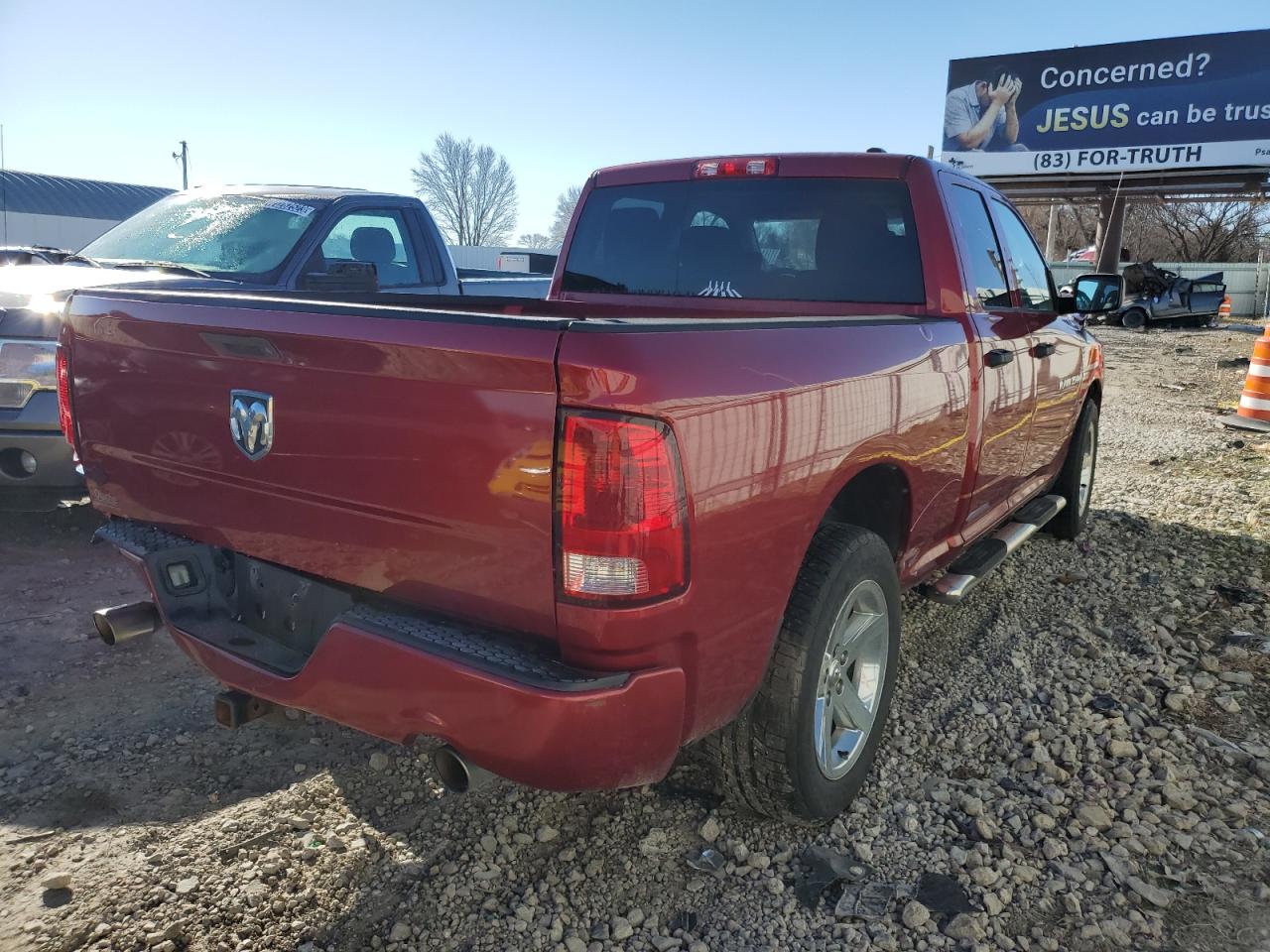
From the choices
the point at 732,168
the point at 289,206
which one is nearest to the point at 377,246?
the point at 289,206

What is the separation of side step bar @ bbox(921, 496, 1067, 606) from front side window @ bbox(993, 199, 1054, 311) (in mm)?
1022

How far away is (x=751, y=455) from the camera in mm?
2146

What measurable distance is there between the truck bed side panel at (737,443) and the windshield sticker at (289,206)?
4113 mm

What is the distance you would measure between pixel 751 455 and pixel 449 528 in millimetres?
689

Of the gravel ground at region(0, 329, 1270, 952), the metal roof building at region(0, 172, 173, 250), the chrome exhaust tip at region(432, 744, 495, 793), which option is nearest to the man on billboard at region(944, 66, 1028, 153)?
the metal roof building at region(0, 172, 173, 250)

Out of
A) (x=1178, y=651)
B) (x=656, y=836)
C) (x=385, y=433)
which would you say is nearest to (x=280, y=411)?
(x=385, y=433)

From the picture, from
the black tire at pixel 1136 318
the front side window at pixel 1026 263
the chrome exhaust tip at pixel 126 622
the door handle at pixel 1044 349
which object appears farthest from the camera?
the black tire at pixel 1136 318

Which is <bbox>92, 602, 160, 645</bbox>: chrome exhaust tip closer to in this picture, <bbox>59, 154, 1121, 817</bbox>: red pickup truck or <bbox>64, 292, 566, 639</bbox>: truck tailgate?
<bbox>59, 154, 1121, 817</bbox>: red pickup truck

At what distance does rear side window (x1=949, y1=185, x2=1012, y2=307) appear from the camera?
3.72 m

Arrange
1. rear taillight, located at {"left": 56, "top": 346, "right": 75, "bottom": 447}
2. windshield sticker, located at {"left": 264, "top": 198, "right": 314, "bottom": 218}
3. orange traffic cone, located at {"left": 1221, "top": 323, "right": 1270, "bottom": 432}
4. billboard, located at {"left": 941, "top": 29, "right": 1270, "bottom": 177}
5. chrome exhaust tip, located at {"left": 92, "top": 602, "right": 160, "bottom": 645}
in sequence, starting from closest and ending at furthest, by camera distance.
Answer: chrome exhaust tip, located at {"left": 92, "top": 602, "right": 160, "bottom": 645} → rear taillight, located at {"left": 56, "top": 346, "right": 75, "bottom": 447} → windshield sticker, located at {"left": 264, "top": 198, "right": 314, "bottom": 218} → orange traffic cone, located at {"left": 1221, "top": 323, "right": 1270, "bottom": 432} → billboard, located at {"left": 941, "top": 29, "right": 1270, "bottom": 177}

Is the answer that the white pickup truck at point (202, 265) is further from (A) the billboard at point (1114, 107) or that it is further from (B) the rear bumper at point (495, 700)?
(A) the billboard at point (1114, 107)

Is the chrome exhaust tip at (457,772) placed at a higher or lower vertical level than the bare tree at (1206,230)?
lower

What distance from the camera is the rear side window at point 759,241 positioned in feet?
11.7

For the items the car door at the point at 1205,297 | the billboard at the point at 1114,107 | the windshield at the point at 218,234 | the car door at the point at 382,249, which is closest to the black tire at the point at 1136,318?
the car door at the point at 1205,297
